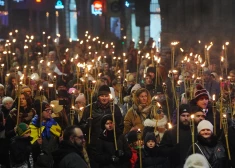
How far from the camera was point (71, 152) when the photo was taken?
10.1 m

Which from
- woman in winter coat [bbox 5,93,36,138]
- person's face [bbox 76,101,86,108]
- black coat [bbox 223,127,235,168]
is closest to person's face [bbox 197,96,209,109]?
black coat [bbox 223,127,235,168]

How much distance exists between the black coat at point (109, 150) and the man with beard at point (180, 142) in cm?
50

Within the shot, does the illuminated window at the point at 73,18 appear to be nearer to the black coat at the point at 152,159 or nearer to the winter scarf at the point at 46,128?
the winter scarf at the point at 46,128

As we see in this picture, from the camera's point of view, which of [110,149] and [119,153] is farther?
[110,149]

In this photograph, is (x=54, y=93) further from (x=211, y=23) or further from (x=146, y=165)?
(x=211, y=23)

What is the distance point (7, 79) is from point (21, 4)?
1451 inches

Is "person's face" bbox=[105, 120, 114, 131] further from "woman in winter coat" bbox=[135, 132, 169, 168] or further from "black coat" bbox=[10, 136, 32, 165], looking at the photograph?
"black coat" bbox=[10, 136, 32, 165]

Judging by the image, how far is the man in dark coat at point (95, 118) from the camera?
13.0 meters

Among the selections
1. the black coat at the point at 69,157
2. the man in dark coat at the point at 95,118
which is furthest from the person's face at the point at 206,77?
the black coat at the point at 69,157

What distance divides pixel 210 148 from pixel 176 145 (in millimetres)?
902

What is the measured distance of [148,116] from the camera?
1417 cm

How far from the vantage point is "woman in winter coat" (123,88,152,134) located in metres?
14.1

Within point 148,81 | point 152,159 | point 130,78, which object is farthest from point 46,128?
point 130,78

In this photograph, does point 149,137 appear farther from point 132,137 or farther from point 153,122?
point 153,122
